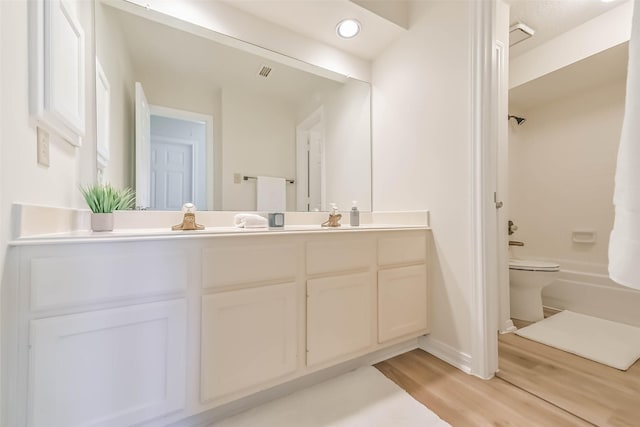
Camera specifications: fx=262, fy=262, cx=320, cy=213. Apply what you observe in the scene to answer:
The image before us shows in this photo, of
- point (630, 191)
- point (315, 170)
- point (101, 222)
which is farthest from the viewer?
point (315, 170)

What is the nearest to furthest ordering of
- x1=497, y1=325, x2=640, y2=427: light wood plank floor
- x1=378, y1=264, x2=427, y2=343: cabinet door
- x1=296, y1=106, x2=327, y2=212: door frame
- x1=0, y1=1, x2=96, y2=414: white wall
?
1. x1=0, y1=1, x2=96, y2=414: white wall
2. x1=497, y1=325, x2=640, y2=427: light wood plank floor
3. x1=378, y1=264, x2=427, y2=343: cabinet door
4. x1=296, y1=106, x2=327, y2=212: door frame

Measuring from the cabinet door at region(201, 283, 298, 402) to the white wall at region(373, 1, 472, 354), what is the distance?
0.96 meters

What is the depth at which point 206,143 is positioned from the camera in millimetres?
1555

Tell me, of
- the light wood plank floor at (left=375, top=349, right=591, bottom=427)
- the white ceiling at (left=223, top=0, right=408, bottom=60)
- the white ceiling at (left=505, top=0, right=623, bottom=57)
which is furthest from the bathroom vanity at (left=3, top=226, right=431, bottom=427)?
the white ceiling at (left=505, top=0, right=623, bottom=57)

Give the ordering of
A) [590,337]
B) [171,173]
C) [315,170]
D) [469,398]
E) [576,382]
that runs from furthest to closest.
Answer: [315,170] < [590,337] < [171,173] < [576,382] < [469,398]

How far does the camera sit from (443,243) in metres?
1.60

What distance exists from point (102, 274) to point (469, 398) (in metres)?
1.60

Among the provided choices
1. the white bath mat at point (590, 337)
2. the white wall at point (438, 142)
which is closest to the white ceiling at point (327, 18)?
the white wall at point (438, 142)

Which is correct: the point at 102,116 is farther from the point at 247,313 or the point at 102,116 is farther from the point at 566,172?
the point at 566,172

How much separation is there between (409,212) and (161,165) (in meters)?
1.53

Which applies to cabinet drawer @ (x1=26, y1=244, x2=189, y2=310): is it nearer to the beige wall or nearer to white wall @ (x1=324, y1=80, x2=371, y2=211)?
white wall @ (x1=324, y1=80, x2=371, y2=211)

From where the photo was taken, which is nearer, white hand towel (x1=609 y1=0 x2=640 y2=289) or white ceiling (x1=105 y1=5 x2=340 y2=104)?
white hand towel (x1=609 y1=0 x2=640 y2=289)

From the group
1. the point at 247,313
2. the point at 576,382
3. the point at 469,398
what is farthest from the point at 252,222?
the point at 576,382

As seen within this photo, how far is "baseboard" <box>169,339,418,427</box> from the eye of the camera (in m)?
1.09
